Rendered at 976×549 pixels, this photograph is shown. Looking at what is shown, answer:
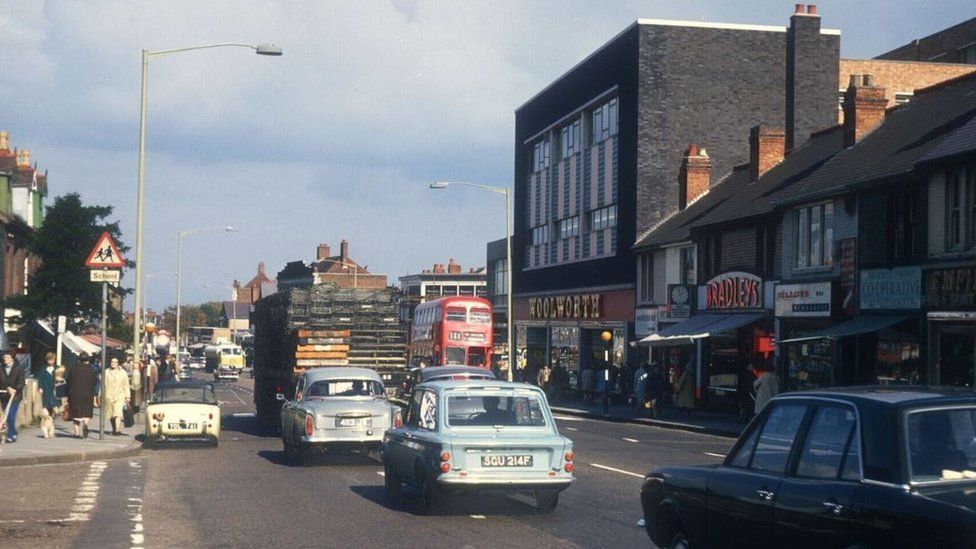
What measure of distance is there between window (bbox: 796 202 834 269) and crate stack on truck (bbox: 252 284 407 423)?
471 inches

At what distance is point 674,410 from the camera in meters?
45.1

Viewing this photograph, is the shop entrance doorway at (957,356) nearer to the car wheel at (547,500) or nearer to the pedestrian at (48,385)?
the car wheel at (547,500)

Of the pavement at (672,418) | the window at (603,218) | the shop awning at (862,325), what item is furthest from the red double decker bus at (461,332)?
the shop awning at (862,325)

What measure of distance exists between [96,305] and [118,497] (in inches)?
1173

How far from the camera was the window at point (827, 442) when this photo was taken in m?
7.38

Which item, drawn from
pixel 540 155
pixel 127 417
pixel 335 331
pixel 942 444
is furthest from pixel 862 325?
pixel 540 155

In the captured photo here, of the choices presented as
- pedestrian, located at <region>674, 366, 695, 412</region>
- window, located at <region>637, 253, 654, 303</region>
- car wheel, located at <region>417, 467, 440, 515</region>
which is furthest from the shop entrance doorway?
window, located at <region>637, 253, 654, 303</region>

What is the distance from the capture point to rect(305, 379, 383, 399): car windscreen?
22.1m

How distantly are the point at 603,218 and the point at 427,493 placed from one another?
144 ft

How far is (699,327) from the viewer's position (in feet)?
136

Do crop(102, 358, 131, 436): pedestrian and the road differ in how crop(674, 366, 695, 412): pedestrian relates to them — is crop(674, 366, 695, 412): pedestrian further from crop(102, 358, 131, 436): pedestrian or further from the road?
crop(102, 358, 131, 436): pedestrian

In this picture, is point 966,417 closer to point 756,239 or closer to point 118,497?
point 118,497

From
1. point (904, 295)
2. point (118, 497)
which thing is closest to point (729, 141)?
point (904, 295)

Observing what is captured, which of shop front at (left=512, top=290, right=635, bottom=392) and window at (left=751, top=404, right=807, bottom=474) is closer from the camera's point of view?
window at (left=751, top=404, right=807, bottom=474)
